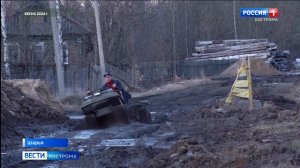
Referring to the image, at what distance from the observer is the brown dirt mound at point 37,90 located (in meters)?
23.8

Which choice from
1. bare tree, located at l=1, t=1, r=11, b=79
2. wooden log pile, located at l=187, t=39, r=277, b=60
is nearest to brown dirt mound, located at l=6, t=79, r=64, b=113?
bare tree, located at l=1, t=1, r=11, b=79

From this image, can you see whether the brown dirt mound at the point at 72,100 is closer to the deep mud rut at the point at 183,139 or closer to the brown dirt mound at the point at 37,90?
the brown dirt mound at the point at 37,90

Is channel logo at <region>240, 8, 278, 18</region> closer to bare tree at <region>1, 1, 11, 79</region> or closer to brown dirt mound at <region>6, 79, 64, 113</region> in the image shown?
brown dirt mound at <region>6, 79, 64, 113</region>

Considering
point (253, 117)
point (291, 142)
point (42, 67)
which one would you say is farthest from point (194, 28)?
point (291, 142)

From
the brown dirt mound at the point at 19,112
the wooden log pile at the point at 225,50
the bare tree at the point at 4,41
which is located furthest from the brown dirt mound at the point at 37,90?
the wooden log pile at the point at 225,50

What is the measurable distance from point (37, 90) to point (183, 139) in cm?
1223

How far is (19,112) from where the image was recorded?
2022 cm

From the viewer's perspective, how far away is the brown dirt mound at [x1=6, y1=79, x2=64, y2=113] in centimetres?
2380

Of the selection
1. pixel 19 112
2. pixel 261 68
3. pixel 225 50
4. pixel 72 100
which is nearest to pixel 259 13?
pixel 19 112

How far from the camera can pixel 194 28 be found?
2029 inches

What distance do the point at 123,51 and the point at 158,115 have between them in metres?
24.0

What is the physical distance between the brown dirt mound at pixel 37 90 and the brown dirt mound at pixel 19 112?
0.98 metres

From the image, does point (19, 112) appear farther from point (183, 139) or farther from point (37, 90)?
point (183, 139)

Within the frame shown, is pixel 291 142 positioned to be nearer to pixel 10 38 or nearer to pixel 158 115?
pixel 158 115
